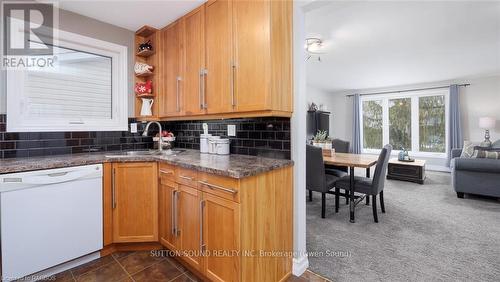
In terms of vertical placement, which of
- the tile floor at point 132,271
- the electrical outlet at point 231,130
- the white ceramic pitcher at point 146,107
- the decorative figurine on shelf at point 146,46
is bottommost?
the tile floor at point 132,271

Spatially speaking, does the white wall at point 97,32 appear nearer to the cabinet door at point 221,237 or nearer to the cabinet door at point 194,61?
the cabinet door at point 194,61

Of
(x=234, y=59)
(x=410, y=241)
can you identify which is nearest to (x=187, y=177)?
(x=234, y=59)

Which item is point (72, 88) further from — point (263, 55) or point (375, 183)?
point (375, 183)

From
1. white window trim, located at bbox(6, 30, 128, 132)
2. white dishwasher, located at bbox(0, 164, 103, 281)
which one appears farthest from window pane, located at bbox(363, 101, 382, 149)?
white dishwasher, located at bbox(0, 164, 103, 281)

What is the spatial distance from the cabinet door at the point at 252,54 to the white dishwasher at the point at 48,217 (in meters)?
1.44

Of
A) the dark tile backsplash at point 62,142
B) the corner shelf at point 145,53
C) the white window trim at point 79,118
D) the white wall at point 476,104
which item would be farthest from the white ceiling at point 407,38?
the dark tile backsplash at point 62,142

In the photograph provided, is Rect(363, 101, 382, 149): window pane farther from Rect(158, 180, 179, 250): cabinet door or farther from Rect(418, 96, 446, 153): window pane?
Rect(158, 180, 179, 250): cabinet door

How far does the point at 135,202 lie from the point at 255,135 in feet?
4.18

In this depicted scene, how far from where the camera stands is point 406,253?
2055 millimetres

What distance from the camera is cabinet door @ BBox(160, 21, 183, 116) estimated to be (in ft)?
7.57

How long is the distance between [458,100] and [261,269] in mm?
6739

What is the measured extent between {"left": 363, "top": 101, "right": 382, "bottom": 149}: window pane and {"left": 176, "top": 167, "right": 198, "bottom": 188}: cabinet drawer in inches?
265

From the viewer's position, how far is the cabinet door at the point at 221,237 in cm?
140

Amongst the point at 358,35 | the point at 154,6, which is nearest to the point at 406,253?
the point at 358,35
